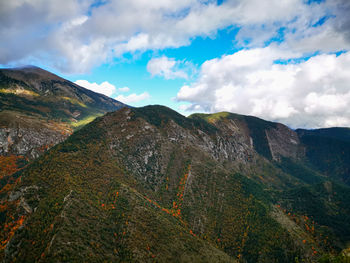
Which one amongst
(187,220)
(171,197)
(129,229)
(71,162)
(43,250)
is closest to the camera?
(43,250)

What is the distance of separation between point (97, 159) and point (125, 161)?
1263 inches

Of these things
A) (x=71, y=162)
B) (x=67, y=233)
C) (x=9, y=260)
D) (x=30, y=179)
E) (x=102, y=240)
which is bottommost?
(x=9, y=260)

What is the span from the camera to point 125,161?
653 feet

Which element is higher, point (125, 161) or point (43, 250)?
point (125, 161)

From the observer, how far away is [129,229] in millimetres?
126812

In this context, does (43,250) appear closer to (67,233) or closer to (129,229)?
(67,233)

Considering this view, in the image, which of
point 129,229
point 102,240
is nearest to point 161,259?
point 129,229

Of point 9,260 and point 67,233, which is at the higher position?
point 67,233

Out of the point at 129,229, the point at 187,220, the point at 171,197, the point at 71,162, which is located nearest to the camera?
the point at 129,229

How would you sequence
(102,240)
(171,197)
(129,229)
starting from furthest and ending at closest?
(171,197)
(129,229)
(102,240)

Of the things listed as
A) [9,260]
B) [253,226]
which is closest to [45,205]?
[9,260]

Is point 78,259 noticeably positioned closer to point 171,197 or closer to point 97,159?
point 97,159

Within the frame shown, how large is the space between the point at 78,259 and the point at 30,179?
81212 millimetres

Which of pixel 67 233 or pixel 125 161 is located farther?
pixel 125 161
